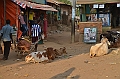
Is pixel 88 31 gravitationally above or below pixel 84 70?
above

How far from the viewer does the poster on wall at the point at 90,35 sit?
16734 millimetres

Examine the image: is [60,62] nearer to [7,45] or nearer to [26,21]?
[7,45]

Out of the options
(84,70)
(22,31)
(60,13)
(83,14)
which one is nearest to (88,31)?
(83,14)

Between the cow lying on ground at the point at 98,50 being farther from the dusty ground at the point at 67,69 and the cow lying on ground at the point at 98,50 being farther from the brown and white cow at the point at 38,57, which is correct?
the brown and white cow at the point at 38,57

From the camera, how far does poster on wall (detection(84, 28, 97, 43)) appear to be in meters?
16.7

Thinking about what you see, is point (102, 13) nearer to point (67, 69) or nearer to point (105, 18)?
point (105, 18)

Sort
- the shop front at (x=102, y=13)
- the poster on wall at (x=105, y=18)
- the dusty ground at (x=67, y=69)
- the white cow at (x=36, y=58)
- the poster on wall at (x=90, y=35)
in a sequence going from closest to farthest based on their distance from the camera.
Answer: the dusty ground at (x=67, y=69)
the white cow at (x=36, y=58)
the poster on wall at (x=90, y=35)
the shop front at (x=102, y=13)
the poster on wall at (x=105, y=18)

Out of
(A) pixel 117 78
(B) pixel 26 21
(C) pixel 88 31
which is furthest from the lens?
(C) pixel 88 31

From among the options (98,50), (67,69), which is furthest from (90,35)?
(67,69)

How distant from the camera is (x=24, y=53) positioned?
445 inches

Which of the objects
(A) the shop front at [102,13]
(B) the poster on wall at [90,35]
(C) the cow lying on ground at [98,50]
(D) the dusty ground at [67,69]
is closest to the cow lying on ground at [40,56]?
(D) the dusty ground at [67,69]

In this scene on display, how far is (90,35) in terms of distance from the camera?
55.3 ft

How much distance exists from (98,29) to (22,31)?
17.3ft

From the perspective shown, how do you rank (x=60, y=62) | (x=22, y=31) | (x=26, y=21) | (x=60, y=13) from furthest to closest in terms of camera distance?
(x=60, y=13), (x=26, y=21), (x=22, y=31), (x=60, y=62)
